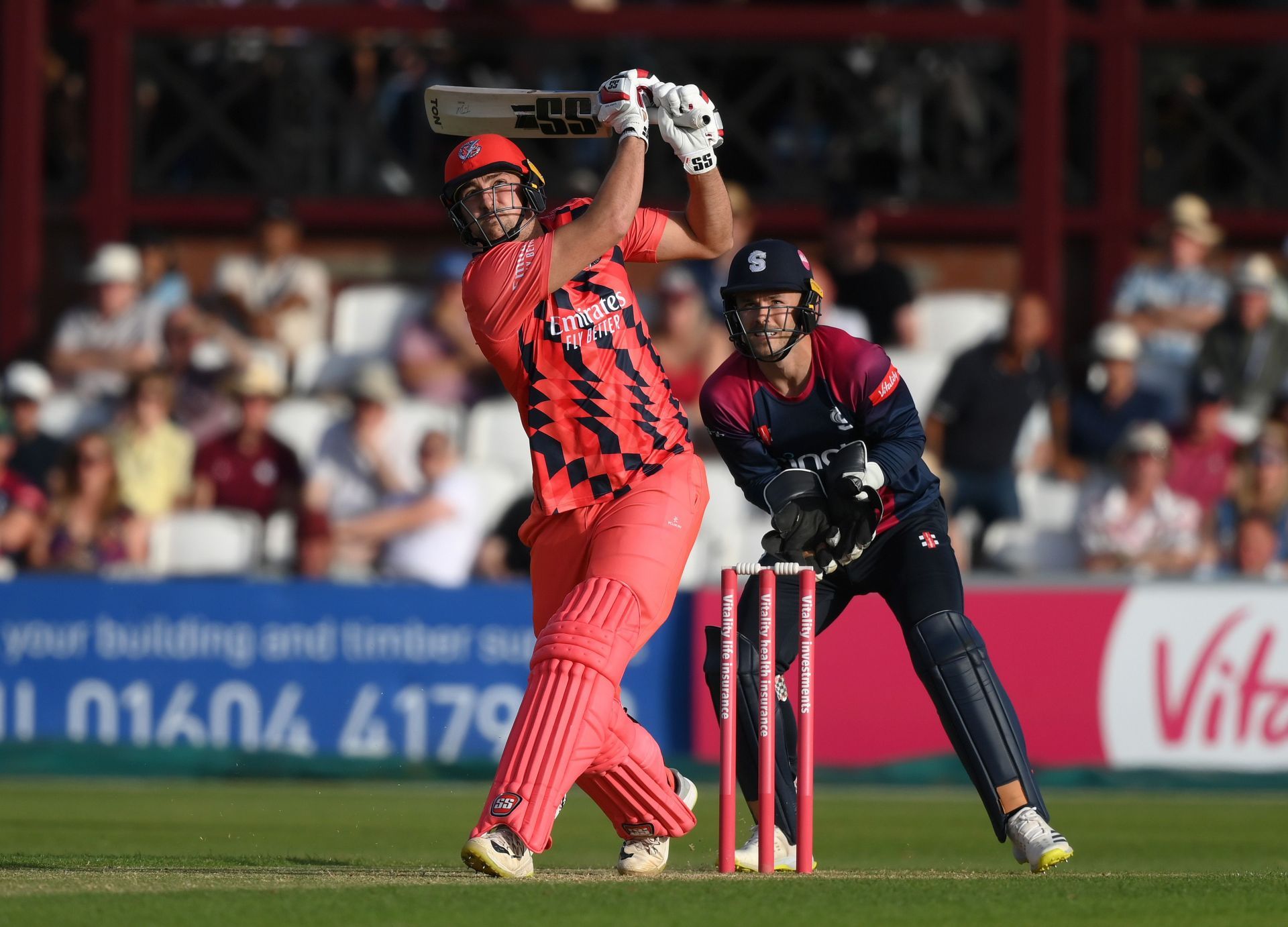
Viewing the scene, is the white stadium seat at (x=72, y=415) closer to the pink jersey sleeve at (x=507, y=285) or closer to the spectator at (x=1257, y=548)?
the spectator at (x=1257, y=548)

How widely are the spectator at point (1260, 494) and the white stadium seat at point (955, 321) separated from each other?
6.20ft

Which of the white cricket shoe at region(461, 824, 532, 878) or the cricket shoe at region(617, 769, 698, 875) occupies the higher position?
the white cricket shoe at region(461, 824, 532, 878)

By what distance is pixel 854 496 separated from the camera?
5805mm

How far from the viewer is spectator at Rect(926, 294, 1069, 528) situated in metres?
11.5

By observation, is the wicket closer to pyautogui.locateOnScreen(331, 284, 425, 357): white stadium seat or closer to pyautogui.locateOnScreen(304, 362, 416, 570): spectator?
pyautogui.locateOnScreen(304, 362, 416, 570): spectator

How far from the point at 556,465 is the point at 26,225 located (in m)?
9.88

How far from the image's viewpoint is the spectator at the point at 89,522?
38.7 feet

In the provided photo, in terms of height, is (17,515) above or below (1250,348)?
below

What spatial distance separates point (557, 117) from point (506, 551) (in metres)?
5.74

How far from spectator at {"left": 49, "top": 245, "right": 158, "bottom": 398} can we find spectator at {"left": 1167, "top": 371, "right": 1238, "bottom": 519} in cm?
614

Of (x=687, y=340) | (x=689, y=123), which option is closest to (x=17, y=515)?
(x=687, y=340)

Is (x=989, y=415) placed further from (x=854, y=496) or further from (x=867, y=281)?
(x=854, y=496)

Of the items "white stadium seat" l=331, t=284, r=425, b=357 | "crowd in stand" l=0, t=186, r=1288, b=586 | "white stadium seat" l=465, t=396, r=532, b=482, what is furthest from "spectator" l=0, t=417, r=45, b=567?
"white stadium seat" l=465, t=396, r=532, b=482

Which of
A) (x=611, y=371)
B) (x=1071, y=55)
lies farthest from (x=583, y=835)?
(x=1071, y=55)
